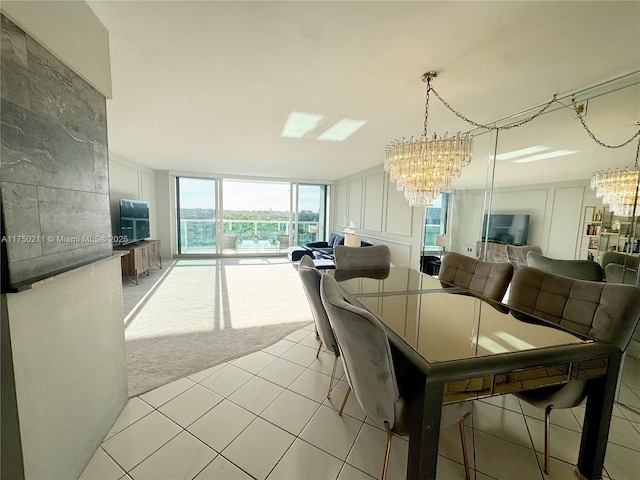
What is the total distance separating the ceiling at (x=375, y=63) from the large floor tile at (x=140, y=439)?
237 centimetres

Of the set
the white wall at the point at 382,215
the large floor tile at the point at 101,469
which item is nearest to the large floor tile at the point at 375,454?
the large floor tile at the point at 101,469

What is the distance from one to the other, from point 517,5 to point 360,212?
4991mm

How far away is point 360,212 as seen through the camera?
246 inches

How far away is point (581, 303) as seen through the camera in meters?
1.46

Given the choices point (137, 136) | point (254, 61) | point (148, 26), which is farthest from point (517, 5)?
point (137, 136)

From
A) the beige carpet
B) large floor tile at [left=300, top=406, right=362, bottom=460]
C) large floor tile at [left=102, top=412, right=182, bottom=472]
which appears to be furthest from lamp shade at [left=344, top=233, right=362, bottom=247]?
large floor tile at [left=102, top=412, right=182, bottom=472]

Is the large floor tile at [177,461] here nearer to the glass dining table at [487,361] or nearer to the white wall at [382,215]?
the glass dining table at [487,361]

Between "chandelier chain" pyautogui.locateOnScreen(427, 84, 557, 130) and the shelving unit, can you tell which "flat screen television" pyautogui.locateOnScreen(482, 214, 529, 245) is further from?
"chandelier chain" pyautogui.locateOnScreen(427, 84, 557, 130)

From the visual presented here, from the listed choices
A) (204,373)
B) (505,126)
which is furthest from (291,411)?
(505,126)

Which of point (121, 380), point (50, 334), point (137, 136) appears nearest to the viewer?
point (50, 334)

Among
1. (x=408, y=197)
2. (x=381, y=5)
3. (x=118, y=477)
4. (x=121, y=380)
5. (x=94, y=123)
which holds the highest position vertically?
(x=381, y=5)

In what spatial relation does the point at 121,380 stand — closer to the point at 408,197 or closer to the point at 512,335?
the point at 512,335

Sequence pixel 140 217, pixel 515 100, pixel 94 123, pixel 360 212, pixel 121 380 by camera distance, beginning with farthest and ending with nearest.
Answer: pixel 360 212 → pixel 140 217 → pixel 515 100 → pixel 121 380 → pixel 94 123

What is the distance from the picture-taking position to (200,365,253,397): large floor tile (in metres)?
1.89
